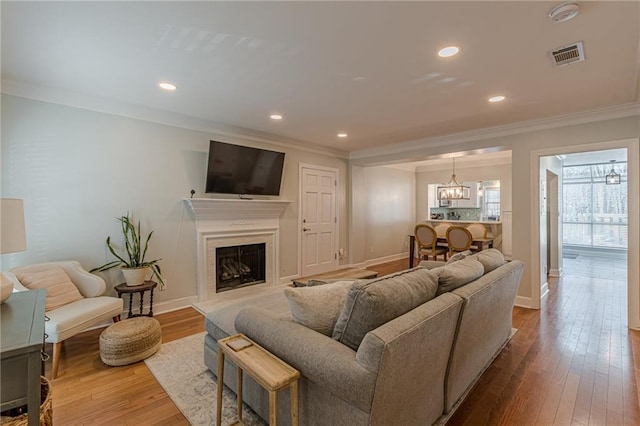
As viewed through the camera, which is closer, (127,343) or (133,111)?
(127,343)

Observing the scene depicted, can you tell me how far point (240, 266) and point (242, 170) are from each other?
4.84ft

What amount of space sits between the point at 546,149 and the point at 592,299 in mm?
2275

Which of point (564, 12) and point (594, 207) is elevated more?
point (564, 12)

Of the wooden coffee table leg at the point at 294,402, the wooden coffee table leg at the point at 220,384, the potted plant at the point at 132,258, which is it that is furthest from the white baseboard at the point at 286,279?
the wooden coffee table leg at the point at 294,402

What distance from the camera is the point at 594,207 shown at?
843cm

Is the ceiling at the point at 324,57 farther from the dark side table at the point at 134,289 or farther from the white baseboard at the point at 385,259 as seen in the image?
the white baseboard at the point at 385,259

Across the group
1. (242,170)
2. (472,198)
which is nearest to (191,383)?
(242,170)

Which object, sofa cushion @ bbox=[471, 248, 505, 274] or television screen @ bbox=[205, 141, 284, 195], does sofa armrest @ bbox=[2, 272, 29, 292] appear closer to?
television screen @ bbox=[205, 141, 284, 195]

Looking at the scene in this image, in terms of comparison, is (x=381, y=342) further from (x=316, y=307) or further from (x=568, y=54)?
(x=568, y=54)

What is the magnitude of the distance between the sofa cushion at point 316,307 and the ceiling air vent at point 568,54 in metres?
2.34

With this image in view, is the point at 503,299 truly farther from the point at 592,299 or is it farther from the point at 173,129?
the point at 173,129

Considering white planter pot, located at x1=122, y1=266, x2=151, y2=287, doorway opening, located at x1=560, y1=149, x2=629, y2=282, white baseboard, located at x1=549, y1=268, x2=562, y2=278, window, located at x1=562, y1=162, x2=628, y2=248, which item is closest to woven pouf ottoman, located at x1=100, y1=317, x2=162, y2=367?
white planter pot, located at x1=122, y1=266, x2=151, y2=287

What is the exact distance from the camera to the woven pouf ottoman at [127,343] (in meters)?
2.39

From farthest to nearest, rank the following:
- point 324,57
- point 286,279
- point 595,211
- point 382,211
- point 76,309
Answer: point 595,211 < point 382,211 < point 286,279 < point 76,309 < point 324,57
